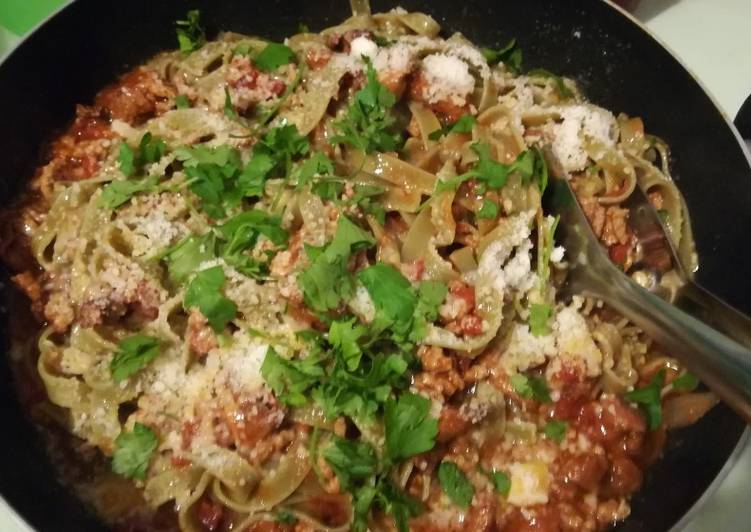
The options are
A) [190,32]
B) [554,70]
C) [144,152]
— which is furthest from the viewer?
[554,70]

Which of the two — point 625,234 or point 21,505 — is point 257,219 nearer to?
point 21,505

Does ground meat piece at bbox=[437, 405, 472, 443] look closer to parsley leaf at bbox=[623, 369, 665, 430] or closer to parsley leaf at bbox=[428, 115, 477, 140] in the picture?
parsley leaf at bbox=[623, 369, 665, 430]

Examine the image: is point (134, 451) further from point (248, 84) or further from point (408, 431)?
point (248, 84)

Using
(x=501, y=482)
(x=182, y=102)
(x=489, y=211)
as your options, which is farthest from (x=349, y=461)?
(x=182, y=102)

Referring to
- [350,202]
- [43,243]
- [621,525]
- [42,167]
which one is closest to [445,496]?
[621,525]

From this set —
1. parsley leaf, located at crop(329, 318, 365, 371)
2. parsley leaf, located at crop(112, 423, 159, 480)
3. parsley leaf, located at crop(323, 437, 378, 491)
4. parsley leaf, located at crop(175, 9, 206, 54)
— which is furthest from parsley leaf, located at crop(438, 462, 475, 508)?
parsley leaf, located at crop(175, 9, 206, 54)

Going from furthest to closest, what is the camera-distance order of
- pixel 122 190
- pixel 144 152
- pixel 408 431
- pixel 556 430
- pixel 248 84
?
pixel 248 84
pixel 144 152
pixel 122 190
pixel 556 430
pixel 408 431
